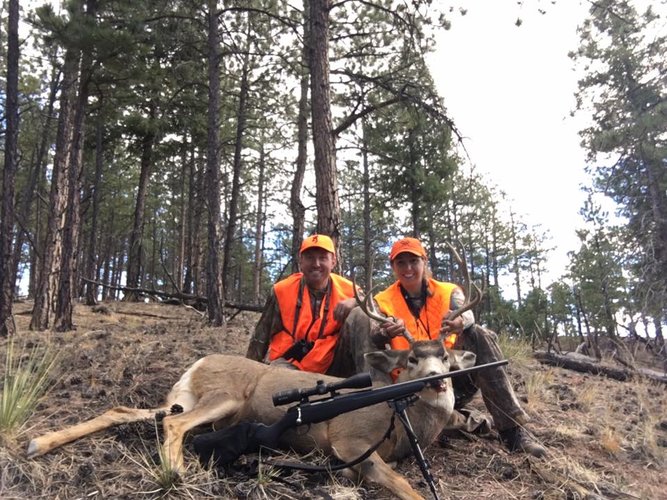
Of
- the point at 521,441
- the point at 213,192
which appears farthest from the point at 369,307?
the point at 213,192

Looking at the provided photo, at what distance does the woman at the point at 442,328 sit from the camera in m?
4.27

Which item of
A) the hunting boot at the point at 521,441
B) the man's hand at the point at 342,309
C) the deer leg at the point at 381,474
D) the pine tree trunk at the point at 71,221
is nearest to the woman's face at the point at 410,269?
the man's hand at the point at 342,309

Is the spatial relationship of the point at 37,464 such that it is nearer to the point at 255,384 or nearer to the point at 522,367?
the point at 255,384

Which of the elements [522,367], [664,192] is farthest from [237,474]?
[664,192]

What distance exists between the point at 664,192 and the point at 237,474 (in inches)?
812

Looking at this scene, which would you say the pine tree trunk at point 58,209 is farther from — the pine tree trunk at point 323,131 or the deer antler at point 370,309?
the deer antler at point 370,309

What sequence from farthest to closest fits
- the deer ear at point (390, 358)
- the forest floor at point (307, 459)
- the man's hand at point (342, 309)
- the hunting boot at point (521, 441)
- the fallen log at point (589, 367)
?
the fallen log at point (589, 367) < the man's hand at point (342, 309) < the hunting boot at point (521, 441) < the deer ear at point (390, 358) < the forest floor at point (307, 459)

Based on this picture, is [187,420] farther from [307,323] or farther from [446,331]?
[446,331]

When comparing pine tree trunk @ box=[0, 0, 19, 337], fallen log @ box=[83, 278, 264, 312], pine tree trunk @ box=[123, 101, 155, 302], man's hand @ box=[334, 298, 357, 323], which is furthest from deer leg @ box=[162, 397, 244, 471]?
pine tree trunk @ box=[123, 101, 155, 302]

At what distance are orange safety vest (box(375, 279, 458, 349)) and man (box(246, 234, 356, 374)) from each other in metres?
0.43

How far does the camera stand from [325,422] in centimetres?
391

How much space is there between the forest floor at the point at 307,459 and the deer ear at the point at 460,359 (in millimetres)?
745

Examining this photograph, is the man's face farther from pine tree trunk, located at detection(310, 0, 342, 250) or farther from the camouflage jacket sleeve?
pine tree trunk, located at detection(310, 0, 342, 250)

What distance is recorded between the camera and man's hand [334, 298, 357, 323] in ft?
16.3
